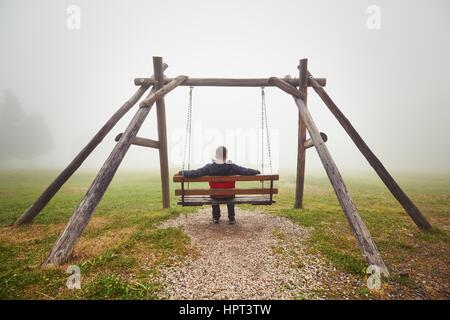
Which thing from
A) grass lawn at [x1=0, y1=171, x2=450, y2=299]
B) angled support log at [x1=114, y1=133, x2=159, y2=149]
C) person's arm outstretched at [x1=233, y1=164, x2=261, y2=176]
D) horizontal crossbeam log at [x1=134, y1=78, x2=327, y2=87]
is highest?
horizontal crossbeam log at [x1=134, y1=78, x2=327, y2=87]

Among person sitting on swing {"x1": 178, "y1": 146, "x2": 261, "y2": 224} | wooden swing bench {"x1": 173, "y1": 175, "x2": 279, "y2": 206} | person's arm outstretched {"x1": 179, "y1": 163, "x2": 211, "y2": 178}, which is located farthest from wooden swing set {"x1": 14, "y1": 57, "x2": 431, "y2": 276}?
person sitting on swing {"x1": 178, "y1": 146, "x2": 261, "y2": 224}

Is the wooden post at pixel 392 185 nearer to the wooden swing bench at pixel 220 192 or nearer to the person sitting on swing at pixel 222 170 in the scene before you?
the wooden swing bench at pixel 220 192

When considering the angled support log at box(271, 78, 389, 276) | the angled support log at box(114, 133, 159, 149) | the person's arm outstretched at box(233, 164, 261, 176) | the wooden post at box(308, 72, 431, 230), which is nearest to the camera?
the angled support log at box(271, 78, 389, 276)

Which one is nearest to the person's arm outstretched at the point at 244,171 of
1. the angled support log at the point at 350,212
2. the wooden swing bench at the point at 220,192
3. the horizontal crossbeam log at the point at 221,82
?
the wooden swing bench at the point at 220,192

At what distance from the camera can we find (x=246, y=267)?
443 cm

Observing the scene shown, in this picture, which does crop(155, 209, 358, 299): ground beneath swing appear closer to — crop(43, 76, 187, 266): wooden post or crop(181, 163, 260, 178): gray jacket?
crop(181, 163, 260, 178): gray jacket

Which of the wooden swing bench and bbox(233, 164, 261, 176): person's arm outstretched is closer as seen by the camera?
the wooden swing bench

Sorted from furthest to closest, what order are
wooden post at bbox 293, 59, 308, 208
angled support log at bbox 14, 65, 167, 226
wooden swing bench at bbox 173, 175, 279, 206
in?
wooden post at bbox 293, 59, 308, 208 → angled support log at bbox 14, 65, 167, 226 → wooden swing bench at bbox 173, 175, 279, 206

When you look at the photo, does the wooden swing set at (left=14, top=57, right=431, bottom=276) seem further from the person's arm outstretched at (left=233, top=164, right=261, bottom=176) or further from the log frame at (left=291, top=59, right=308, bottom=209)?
the person's arm outstretched at (left=233, top=164, right=261, bottom=176)

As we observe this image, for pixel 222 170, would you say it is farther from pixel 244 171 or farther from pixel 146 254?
pixel 146 254

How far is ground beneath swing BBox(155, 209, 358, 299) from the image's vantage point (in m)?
3.58

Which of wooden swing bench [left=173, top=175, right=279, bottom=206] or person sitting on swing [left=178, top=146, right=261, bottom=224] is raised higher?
person sitting on swing [left=178, top=146, right=261, bottom=224]
